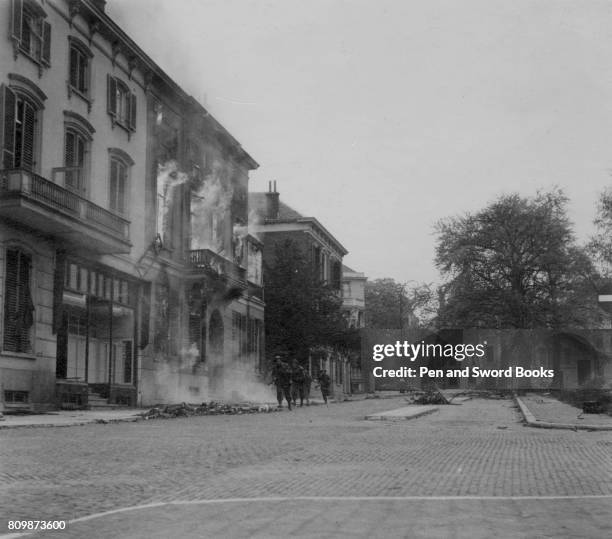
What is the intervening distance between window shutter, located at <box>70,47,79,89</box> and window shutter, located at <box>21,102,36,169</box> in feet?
8.73

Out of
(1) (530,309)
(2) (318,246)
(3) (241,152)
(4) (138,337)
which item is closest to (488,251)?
(1) (530,309)

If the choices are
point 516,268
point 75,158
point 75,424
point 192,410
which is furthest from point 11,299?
point 516,268

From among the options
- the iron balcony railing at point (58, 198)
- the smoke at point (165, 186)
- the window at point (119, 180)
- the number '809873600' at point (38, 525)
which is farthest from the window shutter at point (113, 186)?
the number '809873600' at point (38, 525)

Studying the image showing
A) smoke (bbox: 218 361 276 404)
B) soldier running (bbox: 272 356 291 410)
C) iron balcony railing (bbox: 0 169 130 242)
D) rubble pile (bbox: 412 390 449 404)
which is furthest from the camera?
smoke (bbox: 218 361 276 404)

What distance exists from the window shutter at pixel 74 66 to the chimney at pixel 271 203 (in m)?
38.2

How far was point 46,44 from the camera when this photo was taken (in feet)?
81.6

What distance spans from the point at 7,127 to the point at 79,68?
17.2 ft

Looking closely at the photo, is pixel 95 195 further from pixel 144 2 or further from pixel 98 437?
pixel 144 2

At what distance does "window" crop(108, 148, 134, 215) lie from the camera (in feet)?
97.0

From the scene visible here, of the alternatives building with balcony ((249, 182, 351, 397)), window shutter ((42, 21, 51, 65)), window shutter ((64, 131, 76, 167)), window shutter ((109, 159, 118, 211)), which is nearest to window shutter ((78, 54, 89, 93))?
window shutter ((64, 131, 76, 167))

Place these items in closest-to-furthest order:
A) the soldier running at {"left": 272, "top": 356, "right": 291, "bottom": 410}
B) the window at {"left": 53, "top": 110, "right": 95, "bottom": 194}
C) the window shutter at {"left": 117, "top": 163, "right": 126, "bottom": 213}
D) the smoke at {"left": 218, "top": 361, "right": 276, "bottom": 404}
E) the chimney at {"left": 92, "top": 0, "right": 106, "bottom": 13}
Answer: the window at {"left": 53, "top": 110, "right": 95, "bottom": 194} < the chimney at {"left": 92, "top": 0, "right": 106, "bottom": 13} < the window shutter at {"left": 117, "top": 163, "right": 126, "bottom": 213} < the soldier running at {"left": 272, "top": 356, "right": 291, "bottom": 410} < the smoke at {"left": 218, "top": 361, "right": 276, "bottom": 404}

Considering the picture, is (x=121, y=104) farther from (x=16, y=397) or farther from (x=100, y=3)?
(x=16, y=397)

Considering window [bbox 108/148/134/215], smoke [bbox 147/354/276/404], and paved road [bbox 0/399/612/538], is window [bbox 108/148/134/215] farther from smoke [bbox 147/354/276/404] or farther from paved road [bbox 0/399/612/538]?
paved road [bbox 0/399/612/538]

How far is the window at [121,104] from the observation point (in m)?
29.3
